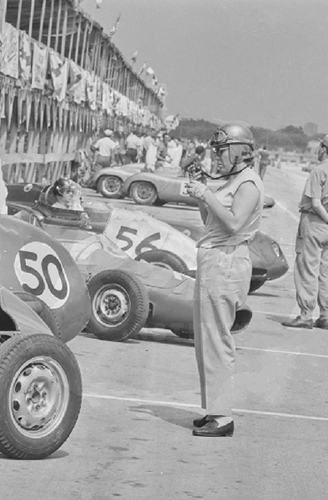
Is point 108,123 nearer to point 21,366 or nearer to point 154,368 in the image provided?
point 154,368

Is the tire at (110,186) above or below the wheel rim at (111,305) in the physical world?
below

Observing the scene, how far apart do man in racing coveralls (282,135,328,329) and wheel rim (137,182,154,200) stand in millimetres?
18202

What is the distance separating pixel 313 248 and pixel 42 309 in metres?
5.06

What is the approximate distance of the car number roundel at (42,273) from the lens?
788 cm

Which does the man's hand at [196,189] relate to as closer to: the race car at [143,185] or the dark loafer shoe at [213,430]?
the dark loafer shoe at [213,430]

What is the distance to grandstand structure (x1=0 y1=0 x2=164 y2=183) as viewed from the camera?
22953mm

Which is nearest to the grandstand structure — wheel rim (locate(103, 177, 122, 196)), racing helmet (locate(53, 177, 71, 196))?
wheel rim (locate(103, 177, 122, 196))

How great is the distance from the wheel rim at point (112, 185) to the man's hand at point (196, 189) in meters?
24.8

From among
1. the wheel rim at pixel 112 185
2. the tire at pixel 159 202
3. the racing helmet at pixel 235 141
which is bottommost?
the tire at pixel 159 202

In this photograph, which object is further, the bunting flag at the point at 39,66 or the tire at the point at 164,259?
the bunting flag at the point at 39,66

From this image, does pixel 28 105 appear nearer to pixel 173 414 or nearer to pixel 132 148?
pixel 132 148

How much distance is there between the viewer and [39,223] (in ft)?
35.2

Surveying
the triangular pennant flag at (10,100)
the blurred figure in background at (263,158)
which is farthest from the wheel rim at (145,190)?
the blurred figure in background at (263,158)

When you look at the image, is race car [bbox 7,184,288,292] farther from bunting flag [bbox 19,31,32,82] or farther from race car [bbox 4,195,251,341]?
bunting flag [bbox 19,31,32,82]
